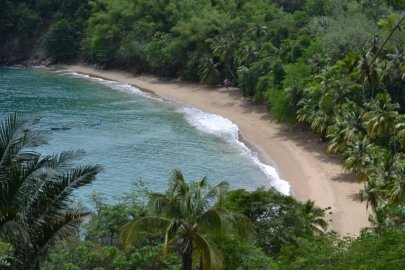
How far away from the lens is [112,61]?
288 feet

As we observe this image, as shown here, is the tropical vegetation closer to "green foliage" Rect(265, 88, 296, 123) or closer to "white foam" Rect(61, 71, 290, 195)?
"green foliage" Rect(265, 88, 296, 123)

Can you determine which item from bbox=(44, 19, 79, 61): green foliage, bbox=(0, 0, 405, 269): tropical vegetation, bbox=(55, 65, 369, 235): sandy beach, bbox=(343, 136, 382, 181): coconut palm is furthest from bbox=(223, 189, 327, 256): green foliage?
bbox=(44, 19, 79, 61): green foliage

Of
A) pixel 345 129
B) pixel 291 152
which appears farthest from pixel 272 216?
pixel 291 152

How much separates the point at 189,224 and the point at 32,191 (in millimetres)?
5728

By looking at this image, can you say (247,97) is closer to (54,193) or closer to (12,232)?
(54,193)

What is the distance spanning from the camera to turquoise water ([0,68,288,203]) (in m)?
42.0

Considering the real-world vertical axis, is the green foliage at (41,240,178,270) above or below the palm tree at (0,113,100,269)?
below

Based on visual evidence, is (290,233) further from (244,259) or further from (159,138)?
(159,138)

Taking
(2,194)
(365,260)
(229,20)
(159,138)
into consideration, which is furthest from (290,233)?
(229,20)

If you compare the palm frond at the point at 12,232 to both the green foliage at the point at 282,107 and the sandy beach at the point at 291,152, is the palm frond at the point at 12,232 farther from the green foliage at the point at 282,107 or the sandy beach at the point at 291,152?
the green foliage at the point at 282,107

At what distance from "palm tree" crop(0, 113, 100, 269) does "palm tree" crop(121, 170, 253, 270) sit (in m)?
4.21

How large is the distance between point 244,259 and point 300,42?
42.8 meters

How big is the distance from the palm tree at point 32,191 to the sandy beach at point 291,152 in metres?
21.3

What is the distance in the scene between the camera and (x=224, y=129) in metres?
53.7
